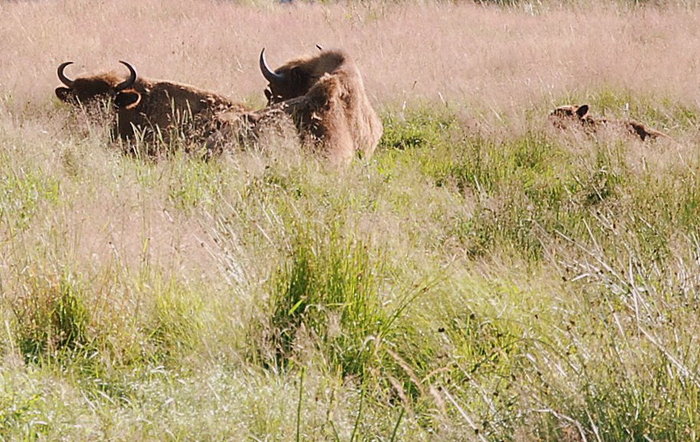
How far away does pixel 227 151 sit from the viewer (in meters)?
7.98

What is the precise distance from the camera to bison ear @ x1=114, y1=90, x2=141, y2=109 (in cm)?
1031

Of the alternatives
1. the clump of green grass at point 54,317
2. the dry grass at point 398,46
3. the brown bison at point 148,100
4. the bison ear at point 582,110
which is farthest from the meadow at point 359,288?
the dry grass at point 398,46

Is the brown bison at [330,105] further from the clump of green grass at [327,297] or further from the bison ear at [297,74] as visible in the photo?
the clump of green grass at [327,297]

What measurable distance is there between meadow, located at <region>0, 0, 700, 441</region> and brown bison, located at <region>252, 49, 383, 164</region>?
0.36 meters

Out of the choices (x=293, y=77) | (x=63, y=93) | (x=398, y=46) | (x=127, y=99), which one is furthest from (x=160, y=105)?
(x=398, y=46)

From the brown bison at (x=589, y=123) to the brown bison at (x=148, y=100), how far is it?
10.5 feet

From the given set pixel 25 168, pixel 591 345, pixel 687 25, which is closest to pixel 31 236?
pixel 25 168

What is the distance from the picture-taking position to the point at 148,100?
34.0 ft

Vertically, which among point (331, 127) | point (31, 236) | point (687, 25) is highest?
point (31, 236)

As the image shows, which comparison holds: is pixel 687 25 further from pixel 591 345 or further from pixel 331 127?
pixel 591 345

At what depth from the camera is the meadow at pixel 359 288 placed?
378cm

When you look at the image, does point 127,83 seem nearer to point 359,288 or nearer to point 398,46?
point 398,46

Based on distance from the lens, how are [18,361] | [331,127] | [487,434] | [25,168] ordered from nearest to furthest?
[487,434] < [18,361] < [25,168] < [331,127]

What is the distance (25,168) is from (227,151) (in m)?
1.56
